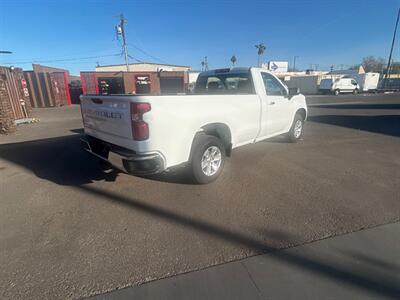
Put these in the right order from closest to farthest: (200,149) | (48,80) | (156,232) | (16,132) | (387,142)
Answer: (156,232), (200,149), (387,142), (16,132), (48,80)

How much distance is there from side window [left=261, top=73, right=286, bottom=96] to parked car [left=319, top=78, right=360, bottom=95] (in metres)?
33.7

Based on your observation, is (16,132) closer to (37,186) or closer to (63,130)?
(63,130)

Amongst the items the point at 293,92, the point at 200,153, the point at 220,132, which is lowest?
the point at 200,153

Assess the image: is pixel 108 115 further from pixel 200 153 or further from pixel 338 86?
pixel 338 86

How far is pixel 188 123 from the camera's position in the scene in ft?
11.8

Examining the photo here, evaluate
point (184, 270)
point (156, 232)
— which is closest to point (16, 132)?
point (156, 232)

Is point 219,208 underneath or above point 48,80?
underneath

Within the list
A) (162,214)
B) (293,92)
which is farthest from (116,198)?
(293,92)

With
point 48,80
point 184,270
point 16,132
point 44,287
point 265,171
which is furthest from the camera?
point 48,80

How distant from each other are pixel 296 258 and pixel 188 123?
2.24m

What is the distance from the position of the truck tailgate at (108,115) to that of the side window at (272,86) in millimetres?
3363

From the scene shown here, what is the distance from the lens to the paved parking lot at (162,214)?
239 cm

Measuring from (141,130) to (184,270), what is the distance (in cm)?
172

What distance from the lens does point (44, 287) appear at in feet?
7.13
